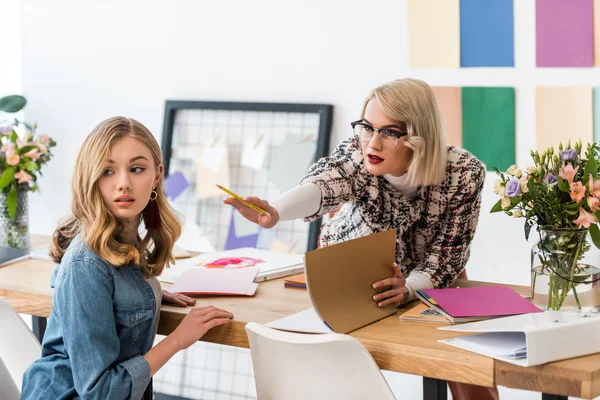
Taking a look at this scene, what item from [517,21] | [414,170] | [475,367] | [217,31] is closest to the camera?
[475,367]

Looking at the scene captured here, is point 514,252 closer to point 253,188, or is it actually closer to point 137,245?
point 253,188

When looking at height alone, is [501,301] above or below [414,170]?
below

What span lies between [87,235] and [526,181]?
933 mm

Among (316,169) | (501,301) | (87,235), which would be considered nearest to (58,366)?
(87,235)

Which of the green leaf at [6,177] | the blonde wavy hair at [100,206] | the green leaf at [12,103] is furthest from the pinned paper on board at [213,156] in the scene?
the blonde wavy hair at [100,206]

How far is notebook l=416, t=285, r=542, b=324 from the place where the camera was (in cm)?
181

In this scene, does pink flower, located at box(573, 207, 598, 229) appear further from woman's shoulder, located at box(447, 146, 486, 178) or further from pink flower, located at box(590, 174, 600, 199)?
woman's shoulder, located at box(447, 146, 486, 178)

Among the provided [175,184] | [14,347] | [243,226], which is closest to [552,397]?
[14,347]

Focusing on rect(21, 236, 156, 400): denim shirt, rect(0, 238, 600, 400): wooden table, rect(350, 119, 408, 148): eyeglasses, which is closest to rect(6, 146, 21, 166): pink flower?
rect(0, 238, 600, 400): wooden table

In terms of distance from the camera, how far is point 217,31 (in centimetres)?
356

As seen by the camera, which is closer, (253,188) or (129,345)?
(129,345)

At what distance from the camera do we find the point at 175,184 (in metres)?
3.69

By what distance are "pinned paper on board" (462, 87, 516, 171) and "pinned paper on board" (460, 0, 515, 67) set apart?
0.10 meters

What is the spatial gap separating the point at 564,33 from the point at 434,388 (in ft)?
5.37
